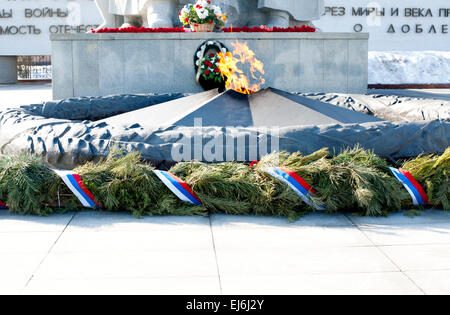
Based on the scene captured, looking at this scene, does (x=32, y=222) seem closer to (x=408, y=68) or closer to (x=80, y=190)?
(x=80, y=190)

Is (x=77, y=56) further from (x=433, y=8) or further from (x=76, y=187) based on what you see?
(x=433, y=8)

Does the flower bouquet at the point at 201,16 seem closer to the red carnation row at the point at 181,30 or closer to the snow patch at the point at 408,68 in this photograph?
the red carnation row at the point at 181,30

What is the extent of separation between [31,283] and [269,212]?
1.59 meters

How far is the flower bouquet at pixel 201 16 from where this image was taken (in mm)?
9289

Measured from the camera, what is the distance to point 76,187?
3.36 meters

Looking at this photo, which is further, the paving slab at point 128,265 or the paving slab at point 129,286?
the paving slab at point 128,265

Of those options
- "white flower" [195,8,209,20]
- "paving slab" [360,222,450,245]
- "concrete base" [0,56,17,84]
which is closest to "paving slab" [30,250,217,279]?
"paving slab" [360,222,450,245]

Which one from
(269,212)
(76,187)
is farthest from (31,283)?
(269,212)

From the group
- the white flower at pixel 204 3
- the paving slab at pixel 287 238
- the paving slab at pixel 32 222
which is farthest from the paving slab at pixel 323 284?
the white flower at pixel 204 3

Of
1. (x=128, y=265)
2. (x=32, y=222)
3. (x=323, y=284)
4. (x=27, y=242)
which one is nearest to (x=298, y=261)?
(x=323, y=284)

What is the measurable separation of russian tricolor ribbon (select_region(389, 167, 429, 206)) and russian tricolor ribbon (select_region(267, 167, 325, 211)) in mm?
568

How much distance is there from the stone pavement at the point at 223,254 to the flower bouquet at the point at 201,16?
21.8ft

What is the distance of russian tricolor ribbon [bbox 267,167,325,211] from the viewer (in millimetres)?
3324
